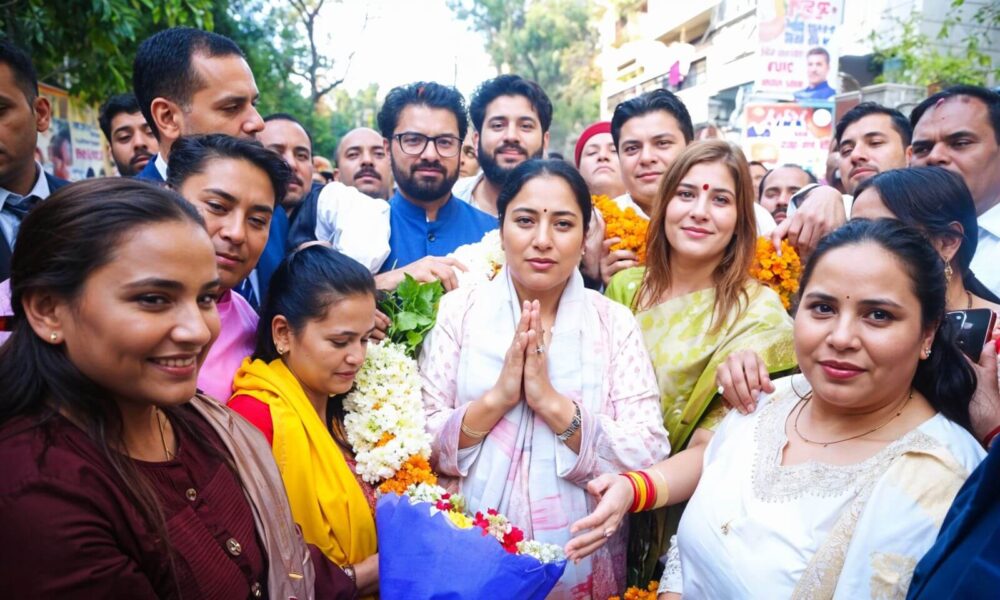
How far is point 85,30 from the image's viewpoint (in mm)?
6270

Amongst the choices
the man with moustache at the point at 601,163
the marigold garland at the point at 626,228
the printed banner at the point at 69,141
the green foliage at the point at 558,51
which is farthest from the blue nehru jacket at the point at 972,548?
the green foliage at the point at 558,51

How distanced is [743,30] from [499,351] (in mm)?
19939

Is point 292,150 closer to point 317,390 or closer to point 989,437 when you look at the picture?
point 317,390

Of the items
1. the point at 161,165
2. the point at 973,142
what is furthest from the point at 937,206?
the point at 161,165

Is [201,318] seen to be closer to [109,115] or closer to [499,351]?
[499,351]

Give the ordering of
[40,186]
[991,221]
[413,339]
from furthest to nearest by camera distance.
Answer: [40,186], [991,221], [413,339]

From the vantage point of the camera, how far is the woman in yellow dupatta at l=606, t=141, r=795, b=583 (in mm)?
2934

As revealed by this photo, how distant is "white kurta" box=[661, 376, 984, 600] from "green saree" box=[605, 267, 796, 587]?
17.2 inches

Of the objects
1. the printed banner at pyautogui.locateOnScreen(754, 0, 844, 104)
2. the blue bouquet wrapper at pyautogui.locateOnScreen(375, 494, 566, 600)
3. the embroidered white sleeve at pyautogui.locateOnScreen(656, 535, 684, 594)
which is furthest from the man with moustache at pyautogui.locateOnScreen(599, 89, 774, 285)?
the printed banner at pyautogui.locateOnScreen(754, 0, 844, 104)

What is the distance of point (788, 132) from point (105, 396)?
11288mm

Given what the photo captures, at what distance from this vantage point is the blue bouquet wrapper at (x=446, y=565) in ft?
7.41

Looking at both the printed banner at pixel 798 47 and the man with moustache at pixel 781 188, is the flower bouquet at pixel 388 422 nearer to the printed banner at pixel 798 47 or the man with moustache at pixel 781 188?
the man with moustache at pixel 781 188

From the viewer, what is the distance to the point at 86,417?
1676mm

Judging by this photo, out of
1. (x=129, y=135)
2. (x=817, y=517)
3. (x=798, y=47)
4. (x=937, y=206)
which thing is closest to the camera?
(x=817, y=517)
